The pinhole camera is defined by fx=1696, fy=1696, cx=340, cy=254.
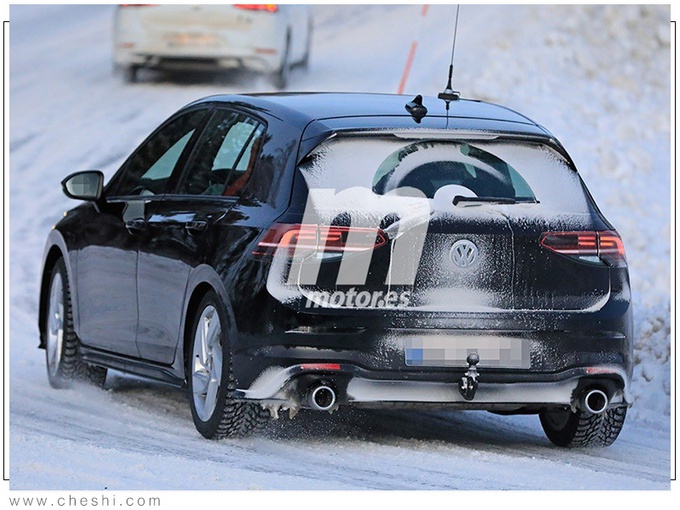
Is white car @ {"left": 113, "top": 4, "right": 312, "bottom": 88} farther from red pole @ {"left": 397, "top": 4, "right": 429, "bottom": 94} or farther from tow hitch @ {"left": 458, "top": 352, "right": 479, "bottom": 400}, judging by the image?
tow hitch @ {"left": 458, "top": 352, "right": 479, "bottom": 400}

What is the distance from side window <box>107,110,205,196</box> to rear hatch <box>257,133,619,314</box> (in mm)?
1559

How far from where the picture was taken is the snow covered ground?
751 cm

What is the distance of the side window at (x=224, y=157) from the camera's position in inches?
327

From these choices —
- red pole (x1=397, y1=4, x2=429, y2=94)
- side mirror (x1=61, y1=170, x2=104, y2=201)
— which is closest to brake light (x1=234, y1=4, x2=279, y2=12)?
red pole (x1=397, y1=4, x2=429, y2=94)

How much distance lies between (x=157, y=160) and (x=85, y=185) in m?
0.53

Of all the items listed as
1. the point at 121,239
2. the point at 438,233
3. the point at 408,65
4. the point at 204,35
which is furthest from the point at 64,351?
the point at 408,65

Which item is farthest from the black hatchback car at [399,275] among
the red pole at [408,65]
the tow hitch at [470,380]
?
the red pole at [408,65]

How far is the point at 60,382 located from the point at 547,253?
3786 millimetres

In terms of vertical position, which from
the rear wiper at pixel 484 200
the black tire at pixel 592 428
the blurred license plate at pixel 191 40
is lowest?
the blurred license plate at pixel 191 40

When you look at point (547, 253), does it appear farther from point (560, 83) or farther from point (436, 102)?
point (560, 83)

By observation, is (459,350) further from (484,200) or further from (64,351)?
(64,351)

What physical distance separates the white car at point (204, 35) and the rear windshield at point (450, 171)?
42.4 feet

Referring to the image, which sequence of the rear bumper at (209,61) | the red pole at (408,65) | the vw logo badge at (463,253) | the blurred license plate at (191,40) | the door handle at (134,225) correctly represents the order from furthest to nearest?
the red pole at (408,65), the rear bumper at (209,61), the blurred license plate at (191,40), the door handle at (134,225), the vw logo badge at (463,253)

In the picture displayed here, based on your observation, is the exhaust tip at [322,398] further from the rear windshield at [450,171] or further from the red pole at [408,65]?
the red pole at [408,65]
